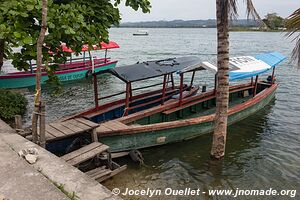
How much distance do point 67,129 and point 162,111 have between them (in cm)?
420

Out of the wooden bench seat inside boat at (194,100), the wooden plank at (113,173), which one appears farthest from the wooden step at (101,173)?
the wooden bench seat inside boat at (194,100)

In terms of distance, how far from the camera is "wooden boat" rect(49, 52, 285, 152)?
9.12 meters

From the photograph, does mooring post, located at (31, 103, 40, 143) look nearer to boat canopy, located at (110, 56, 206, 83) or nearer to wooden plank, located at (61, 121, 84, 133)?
wooden plank, located at (61, 121, 84, 133)

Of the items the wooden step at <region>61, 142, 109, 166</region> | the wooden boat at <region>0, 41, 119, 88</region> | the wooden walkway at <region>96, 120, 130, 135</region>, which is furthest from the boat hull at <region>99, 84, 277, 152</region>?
the wooden boat at <region>0, 41, 119, 88</region>

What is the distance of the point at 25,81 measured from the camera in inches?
848

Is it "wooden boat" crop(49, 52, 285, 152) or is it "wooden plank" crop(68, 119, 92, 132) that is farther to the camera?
"wooden boat" crop(49, 52, 285, 152)

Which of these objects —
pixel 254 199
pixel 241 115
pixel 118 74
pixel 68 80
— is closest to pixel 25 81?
pixel 68 80

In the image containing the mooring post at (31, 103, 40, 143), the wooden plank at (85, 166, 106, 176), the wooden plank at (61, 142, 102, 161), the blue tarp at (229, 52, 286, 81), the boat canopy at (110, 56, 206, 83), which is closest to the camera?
the mooring post at (31, 103, 40, 143)

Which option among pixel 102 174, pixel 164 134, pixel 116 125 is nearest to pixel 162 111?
pixel 164 134

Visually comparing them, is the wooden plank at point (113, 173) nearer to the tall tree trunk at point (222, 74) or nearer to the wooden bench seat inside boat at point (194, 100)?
the tall tree trunk at point (222, 74)

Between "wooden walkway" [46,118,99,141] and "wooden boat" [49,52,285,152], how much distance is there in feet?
1.22

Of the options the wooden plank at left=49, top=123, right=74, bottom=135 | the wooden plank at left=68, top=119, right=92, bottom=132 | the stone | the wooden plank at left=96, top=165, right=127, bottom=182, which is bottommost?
the wooden plank at left=96, top=165, right=127, bottom=182

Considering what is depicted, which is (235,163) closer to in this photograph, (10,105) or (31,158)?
(31,158)

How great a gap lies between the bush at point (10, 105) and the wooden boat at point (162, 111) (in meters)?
5.07
